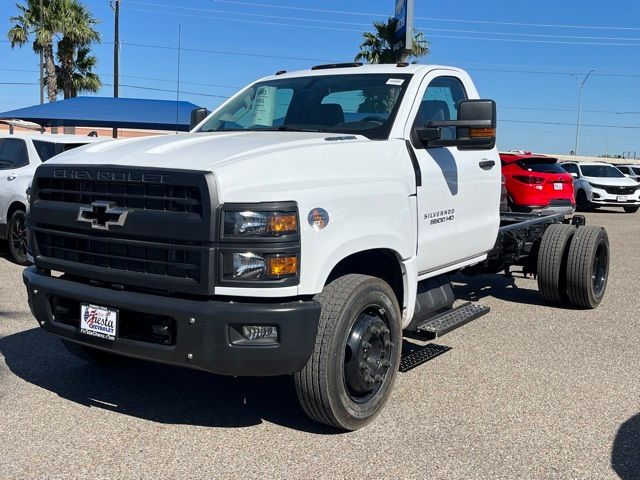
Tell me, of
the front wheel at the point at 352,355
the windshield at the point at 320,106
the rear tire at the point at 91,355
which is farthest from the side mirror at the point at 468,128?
the rear tire at the point at 91,355

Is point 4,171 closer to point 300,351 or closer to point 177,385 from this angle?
point 177,385

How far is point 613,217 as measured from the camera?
21688 millimetres

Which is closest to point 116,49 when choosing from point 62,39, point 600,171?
point 62,39

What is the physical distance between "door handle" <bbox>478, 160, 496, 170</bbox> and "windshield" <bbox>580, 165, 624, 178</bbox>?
19716 millimetres

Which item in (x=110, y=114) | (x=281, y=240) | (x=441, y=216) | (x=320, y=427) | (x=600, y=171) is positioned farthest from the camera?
(x=600, y=171)

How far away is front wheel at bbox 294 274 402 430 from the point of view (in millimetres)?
3496

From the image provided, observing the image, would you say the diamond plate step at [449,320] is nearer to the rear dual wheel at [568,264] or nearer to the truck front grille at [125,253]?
the truck front grille at [125,253]

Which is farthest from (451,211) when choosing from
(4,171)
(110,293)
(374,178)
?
(4,171)

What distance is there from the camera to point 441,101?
4980 millimetres

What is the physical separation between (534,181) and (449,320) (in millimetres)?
11413

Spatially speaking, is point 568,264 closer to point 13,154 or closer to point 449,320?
point 449,320

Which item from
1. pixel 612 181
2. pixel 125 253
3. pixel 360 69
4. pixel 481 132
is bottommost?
pixel 612 181

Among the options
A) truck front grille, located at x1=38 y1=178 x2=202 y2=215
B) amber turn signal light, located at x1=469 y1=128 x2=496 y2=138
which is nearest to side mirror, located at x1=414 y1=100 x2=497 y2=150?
amber turn signal light, located at x1=469 y1=128 x2=496 y2=138

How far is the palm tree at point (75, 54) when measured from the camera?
30.5 metres
